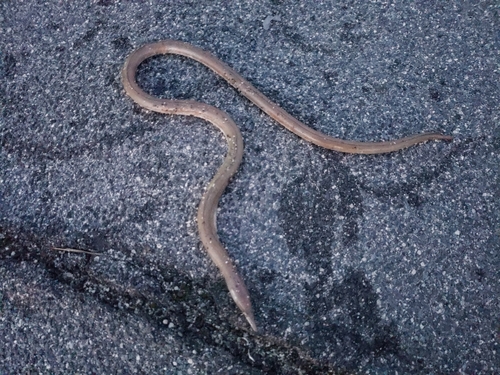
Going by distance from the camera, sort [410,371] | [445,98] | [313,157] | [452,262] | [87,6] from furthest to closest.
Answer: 1. [87,6]
2. [445,98]
3. [313,157]
4. [452,262]
5. [410,371]

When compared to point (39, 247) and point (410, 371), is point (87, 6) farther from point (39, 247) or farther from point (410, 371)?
point (410, 371)

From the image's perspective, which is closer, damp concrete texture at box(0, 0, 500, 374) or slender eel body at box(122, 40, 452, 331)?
damp concrete texture at box(0, 0, 500, 374)

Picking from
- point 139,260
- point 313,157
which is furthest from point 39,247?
point 313,157

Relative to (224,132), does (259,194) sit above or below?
below

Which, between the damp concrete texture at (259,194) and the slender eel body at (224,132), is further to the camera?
the slender eel body at (224,132)

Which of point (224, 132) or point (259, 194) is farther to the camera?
point (224, 132)
